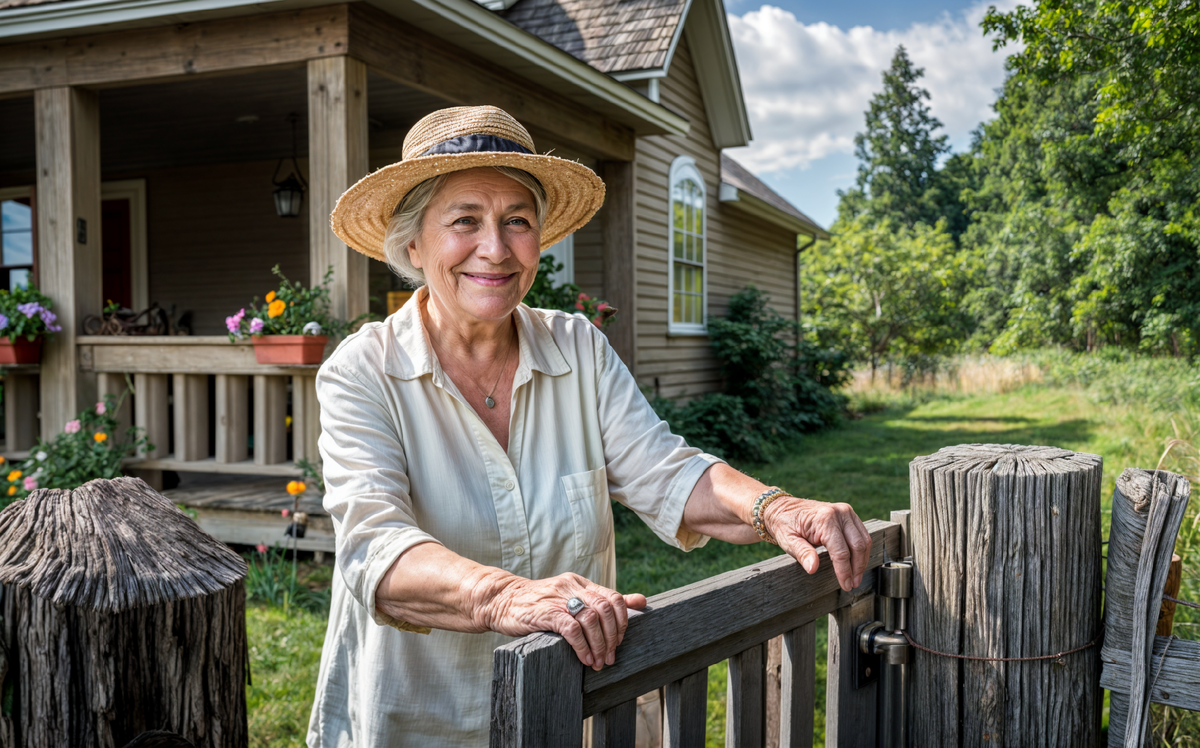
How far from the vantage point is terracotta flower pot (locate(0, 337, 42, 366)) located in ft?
17.8

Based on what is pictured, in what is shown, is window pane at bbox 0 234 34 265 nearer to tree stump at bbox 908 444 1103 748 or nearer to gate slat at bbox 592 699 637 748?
gate slat at bbox 592 699 637 748

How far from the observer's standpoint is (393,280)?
8.77m

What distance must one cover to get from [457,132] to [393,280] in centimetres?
714

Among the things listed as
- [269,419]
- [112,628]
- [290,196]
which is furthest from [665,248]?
[112,628]

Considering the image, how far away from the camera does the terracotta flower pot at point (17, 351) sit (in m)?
5.41

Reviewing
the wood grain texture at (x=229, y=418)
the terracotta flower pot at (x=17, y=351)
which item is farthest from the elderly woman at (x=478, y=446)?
the terracotta flower pot at (x=17, y=351)

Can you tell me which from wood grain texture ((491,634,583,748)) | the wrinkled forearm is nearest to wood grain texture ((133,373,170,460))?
the wrinkled forearm

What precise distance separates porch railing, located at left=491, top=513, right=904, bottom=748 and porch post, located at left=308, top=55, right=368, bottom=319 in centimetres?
378

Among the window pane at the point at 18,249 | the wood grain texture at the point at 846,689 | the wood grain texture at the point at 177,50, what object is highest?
the wood grain texture at the point at 177,50

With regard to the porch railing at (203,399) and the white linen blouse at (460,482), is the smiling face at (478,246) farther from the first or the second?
the porch railing at (203,399)

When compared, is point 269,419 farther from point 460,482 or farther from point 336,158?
point 460,482

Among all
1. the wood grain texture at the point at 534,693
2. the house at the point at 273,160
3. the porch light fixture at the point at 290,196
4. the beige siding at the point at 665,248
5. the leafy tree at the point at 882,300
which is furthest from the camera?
the leafy tree at the point at 882,300

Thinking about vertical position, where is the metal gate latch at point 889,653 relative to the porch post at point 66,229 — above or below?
below

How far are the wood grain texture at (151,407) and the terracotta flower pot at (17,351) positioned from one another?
65 cm
